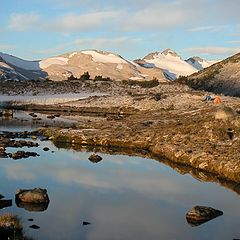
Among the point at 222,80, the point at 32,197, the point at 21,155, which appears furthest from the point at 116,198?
the point at 222,80

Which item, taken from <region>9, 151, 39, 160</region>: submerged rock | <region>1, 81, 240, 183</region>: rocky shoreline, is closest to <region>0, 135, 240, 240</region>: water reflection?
<region>9, 151, 39, 160</region>: submerged rock

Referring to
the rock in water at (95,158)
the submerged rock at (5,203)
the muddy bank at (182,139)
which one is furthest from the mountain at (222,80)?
the submerged rock at (5,203)

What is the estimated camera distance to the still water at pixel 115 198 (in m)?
22.0

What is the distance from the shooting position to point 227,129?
147ft

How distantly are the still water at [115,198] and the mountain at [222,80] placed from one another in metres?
96.2

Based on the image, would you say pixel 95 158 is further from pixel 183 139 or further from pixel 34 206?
pixel 34 206

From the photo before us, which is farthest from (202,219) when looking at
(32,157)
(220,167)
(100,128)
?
(100,128)

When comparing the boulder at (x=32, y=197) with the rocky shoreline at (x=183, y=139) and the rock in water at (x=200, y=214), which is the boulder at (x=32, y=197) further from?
the rocky shoreline at (x=183, y=139)

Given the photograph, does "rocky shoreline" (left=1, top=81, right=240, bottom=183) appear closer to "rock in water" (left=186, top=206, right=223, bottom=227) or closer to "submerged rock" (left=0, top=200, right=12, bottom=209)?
"rock in water" (left=186, top=206, right=223, bottom=227)

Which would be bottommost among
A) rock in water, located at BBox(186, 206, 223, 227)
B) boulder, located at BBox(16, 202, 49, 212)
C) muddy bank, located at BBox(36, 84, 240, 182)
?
boulder, located at BBox(16, 202, 49, 212)

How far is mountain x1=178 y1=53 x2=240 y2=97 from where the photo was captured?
136375mm

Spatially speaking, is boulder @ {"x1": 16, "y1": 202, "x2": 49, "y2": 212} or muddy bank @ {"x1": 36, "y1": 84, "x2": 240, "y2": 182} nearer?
boulder @ {"x1": 16, "y1": 202, "x2": 49, "y2": 212}

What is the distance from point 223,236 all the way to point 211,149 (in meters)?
17.9

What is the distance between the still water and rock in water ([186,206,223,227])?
40cm
